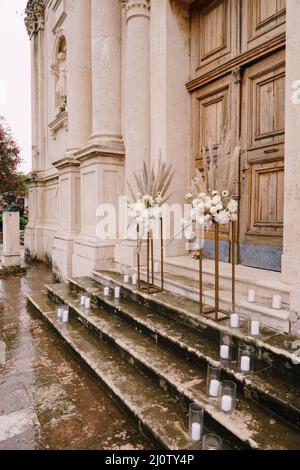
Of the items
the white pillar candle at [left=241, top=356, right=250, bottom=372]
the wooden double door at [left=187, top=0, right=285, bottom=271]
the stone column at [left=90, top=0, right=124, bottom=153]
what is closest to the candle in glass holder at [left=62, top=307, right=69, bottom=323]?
the wooden double door at [left=187, top=0, right=285, bottom=271]

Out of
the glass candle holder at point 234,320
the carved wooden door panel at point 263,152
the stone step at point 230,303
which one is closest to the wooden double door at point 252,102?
the carved wooden door panel at point 263,152

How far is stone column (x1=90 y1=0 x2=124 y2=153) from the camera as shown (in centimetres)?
581

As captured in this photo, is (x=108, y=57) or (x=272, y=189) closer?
(x=272, y=189)

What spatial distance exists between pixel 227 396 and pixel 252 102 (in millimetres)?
3485

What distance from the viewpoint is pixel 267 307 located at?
110 inches

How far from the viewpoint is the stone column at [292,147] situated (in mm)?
2684

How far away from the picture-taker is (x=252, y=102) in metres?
4.09

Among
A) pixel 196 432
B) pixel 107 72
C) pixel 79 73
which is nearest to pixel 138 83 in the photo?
pixel 107 72

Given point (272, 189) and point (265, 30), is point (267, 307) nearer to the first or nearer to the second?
point (272, 189)

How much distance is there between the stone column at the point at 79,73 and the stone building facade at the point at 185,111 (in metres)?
0.02

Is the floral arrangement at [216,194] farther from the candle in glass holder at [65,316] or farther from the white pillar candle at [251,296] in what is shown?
the candle in glass holder at [65,316]

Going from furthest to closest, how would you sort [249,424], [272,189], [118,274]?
1. [118,274]
2. [272,189]
3. [249,424]
